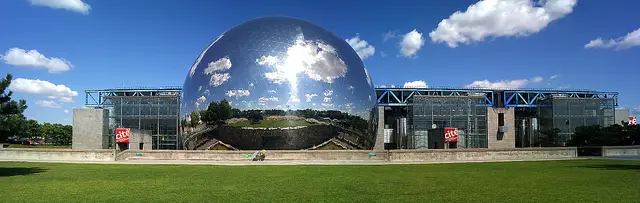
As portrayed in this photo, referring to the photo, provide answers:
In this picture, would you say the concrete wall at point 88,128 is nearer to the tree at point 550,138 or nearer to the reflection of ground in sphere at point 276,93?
the reflection of ground in sphere at point 276,93

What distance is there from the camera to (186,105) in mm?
21750

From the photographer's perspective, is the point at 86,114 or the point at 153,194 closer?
the point at 153,194

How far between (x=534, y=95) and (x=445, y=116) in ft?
89.0

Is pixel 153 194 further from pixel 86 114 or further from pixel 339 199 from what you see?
pixel 86 114

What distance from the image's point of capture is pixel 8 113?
55.5 ft

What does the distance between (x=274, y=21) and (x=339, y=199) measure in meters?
14.5

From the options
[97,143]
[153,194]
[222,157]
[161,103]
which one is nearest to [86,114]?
[97,143]

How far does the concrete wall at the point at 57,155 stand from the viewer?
1005 inches

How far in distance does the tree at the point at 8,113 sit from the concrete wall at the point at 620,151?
116 feet

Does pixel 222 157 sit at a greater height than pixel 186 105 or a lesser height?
Result: lesser

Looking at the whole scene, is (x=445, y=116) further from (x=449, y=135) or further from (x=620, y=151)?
(x=620, y=151)

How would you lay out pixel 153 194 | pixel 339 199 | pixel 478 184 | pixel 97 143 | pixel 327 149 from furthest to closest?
pixel 97 143 → pixel 327 149 → pixel 478 184 → pixel 153 194 → pixel 339 199

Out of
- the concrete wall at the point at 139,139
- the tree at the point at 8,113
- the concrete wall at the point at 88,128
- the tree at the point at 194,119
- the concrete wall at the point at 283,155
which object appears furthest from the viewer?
the concrete wall at the point at 88,128

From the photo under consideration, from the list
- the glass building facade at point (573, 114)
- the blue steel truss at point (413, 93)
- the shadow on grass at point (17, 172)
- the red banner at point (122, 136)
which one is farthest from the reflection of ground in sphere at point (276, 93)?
the glass building facade at point (573, 114)
